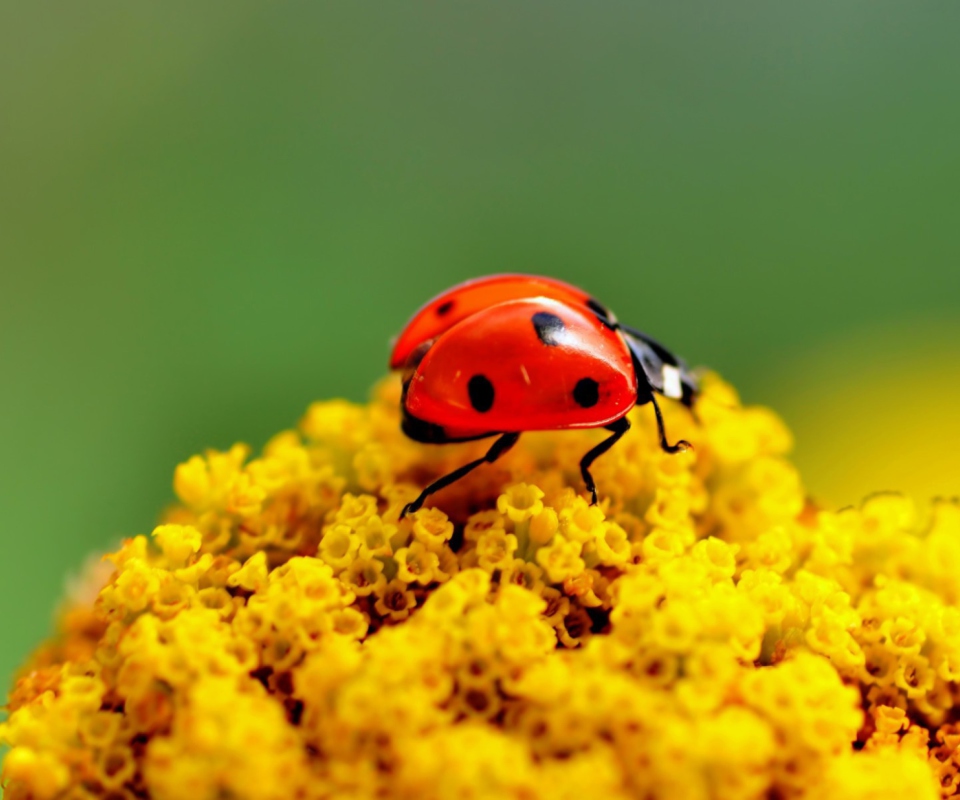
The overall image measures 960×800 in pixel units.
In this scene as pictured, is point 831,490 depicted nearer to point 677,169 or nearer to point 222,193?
point 677,169

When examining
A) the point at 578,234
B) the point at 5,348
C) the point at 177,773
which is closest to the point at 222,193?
the point at 5,348

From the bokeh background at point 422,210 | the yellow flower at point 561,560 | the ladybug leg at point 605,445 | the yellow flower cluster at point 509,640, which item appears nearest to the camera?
the yellow flower cluster at point 509,640

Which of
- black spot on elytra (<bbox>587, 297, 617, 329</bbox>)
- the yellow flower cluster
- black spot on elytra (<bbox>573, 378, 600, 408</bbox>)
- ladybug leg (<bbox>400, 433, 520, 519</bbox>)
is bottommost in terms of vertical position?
the yellow flower cluster

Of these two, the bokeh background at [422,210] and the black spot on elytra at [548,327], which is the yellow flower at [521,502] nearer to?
the black spot on elytra at [548,327]

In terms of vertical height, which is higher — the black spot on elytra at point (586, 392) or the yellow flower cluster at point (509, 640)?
the black spot on elytra at point (586, 392)

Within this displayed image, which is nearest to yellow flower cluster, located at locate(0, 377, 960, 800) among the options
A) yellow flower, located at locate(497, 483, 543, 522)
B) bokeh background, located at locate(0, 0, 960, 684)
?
yellow flower, located at locate(497, 483, 543, 522)

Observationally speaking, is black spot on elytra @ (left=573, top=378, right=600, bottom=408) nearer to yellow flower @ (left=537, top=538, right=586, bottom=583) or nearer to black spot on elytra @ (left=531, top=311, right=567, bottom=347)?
black spot on elytra @ (left=531, top=311, right=567, bottom=347)

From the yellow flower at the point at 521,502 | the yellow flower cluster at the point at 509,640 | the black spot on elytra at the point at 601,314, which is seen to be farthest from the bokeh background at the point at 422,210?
the yellow flower at the point at 521,502
